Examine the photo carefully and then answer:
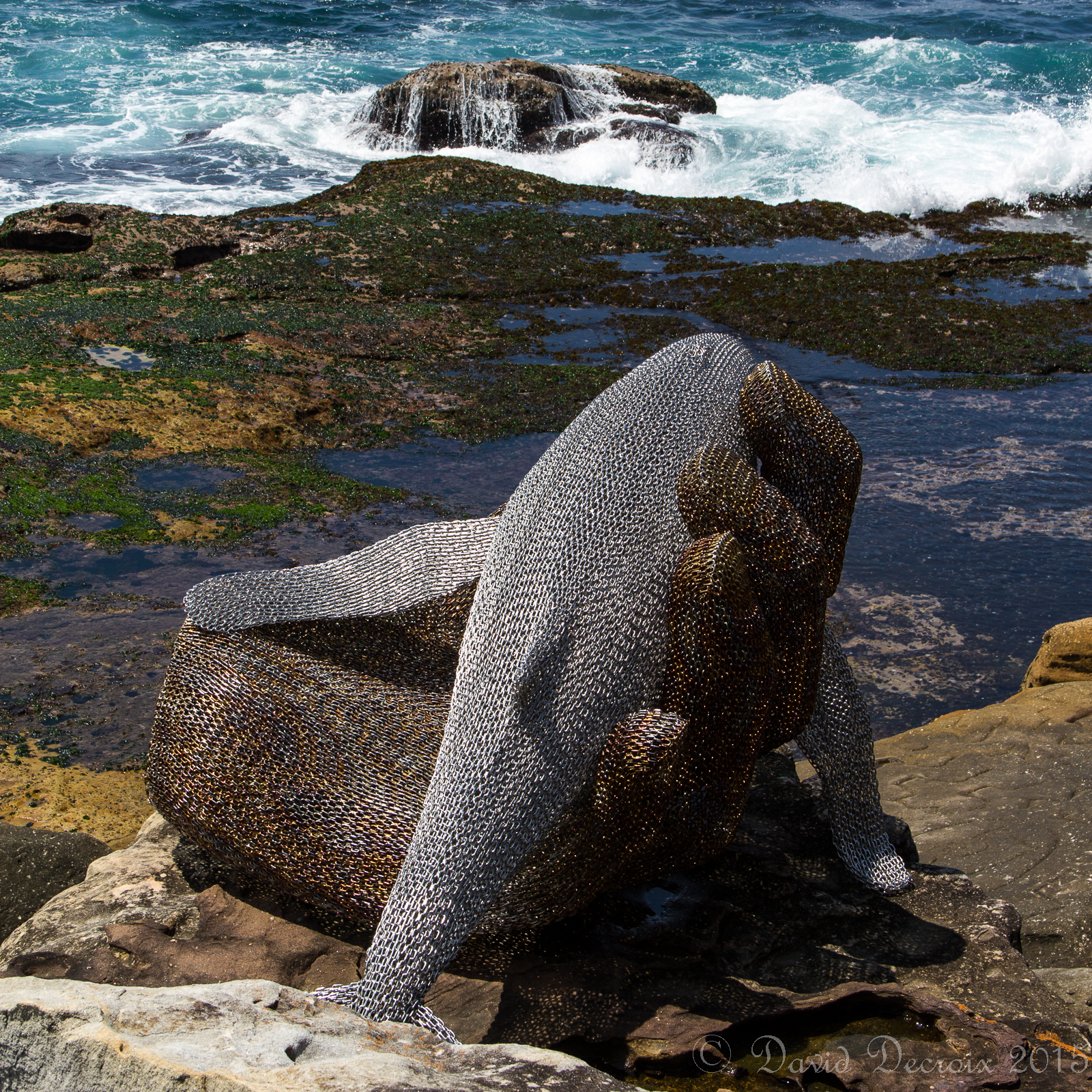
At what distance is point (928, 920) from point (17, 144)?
23937 millimetres

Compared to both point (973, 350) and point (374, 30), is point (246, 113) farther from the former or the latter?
point (973, 350)

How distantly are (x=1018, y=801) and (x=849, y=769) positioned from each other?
1.53m

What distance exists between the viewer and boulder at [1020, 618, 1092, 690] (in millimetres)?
5723

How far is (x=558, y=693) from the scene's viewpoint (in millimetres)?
2770

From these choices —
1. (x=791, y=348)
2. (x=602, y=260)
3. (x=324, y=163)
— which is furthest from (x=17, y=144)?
(x=791, y=348)

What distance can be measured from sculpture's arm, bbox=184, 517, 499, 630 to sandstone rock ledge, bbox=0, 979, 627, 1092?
1597mm

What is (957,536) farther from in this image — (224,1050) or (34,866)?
(224,1050)

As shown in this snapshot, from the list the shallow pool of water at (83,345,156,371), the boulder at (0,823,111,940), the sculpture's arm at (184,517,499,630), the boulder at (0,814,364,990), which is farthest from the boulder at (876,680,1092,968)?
the shallow pool of water at (83,345,156,371)

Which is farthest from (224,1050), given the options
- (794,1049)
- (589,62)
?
(589,62)

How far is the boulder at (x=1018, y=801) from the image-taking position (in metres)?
3.88

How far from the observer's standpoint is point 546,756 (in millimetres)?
2729

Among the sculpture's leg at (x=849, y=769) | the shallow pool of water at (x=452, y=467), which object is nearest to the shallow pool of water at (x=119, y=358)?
the shallow pool of water at (x=452, y=467)

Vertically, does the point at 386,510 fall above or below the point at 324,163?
below

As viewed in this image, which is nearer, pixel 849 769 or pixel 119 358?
pixel 849 769
